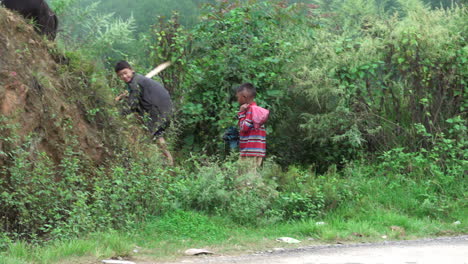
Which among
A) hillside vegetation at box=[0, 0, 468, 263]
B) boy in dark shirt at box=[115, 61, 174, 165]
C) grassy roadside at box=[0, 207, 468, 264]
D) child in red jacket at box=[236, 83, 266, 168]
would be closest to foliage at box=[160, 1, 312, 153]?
hillside vegetation at box=[0, 0, 468, 263]

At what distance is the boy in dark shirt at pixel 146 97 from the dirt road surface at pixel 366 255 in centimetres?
379

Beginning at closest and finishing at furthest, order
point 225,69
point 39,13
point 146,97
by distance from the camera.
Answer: point 39,13 → point 146,97 → point 225,69

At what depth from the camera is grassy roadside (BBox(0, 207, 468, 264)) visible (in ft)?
20.9

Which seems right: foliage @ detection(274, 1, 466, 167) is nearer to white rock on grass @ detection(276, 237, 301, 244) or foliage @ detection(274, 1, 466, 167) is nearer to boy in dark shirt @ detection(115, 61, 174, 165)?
boy in dark shirt @ detection(115, 61, 174, 165)

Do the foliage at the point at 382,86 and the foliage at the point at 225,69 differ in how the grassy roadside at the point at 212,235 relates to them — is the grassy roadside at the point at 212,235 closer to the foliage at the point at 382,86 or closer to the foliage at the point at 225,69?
the foliage at the point at 382,86

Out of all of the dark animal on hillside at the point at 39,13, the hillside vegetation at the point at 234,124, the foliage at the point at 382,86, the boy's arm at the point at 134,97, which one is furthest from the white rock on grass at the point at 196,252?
the foliage at the point at 382,86

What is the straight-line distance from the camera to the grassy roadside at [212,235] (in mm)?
6355

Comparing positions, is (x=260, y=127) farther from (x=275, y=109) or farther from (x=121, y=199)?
(x=121, y=199)

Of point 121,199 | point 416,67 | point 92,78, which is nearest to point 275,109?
point 416,67

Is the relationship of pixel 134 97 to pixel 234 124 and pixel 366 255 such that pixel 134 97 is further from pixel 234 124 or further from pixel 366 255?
pixel 366 255

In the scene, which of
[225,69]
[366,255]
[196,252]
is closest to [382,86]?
[225,69]

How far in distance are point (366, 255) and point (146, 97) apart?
5031 millimetres

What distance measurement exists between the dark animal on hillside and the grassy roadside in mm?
3188

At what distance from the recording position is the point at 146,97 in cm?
1059
